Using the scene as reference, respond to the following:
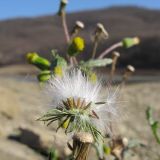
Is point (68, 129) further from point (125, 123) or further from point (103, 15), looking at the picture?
point (103, 15)

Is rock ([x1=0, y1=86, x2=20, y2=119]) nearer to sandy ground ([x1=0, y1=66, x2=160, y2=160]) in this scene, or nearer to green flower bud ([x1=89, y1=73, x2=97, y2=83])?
sandy ground ([x1=0, y1=66, x2=160, y2=160])

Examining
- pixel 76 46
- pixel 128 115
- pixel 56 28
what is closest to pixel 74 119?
pixel 76 46

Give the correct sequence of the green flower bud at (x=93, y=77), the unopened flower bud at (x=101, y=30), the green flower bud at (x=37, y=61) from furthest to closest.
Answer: the unopened flower bud at (x=101, y=30), the green flower bud at (x=37, y=61), the green flower bud at (x=93, y=77)

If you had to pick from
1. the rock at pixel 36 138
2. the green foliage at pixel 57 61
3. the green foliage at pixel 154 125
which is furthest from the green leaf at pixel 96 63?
the rock at pixel 36 138

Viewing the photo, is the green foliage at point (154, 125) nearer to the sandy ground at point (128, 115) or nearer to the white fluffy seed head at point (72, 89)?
the white fluffy seed head at point (72, 89)

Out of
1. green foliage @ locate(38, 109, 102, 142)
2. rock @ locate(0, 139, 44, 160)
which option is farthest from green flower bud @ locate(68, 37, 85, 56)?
rock @ locate(0, 139, 44, 160)

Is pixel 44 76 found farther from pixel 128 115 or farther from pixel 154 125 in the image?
pixel 128 115

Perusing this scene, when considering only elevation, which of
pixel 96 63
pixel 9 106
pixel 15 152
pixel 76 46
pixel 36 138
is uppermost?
pixel 76 46
